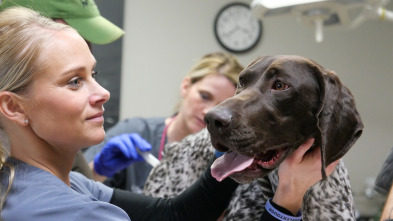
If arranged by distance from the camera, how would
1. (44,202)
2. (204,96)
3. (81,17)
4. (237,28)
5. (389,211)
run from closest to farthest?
(44,202) < (389,211) < (81,17) < (204,96) < (237,28)

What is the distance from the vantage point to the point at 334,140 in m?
1.19

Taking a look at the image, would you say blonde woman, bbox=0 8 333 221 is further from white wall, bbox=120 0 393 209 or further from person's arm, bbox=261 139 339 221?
white wall, bbox=120 0 393 209

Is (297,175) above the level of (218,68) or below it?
above

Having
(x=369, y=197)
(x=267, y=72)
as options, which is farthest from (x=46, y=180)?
(x=369, y=197)

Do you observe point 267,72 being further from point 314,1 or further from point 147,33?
point 147,33

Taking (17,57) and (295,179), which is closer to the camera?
(17,57)

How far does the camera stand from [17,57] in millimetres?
1118

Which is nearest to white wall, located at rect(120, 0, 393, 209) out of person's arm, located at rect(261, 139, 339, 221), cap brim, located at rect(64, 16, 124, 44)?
cap brim, located at rect(64, 16, 124, 44)

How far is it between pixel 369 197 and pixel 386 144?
0.65 metres

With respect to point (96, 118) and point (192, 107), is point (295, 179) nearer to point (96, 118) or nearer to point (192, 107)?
point (96, 118)

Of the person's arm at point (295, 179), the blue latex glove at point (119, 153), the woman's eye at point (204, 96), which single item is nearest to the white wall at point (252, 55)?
the woman's eye at point (204, 96)

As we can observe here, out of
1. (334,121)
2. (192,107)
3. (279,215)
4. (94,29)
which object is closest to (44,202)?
(279,215)

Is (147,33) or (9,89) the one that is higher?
(9,89)

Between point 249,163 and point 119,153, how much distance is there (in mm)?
1071
